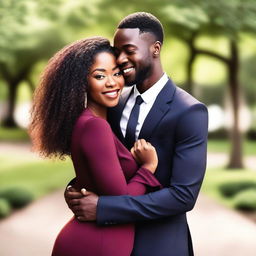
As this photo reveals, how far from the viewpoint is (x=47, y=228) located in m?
10.3

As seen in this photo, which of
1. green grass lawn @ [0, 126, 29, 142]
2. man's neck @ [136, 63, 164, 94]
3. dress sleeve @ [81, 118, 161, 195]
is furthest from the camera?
green grass lawn @ [0, 126, 29, 142]

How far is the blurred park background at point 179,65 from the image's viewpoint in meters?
11.4

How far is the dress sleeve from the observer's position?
265 centimetres

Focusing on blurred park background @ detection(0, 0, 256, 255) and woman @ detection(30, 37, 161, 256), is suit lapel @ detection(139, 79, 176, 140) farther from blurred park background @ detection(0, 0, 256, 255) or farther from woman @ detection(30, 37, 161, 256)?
blurred park background @ detection(0, 0, 256, 255)

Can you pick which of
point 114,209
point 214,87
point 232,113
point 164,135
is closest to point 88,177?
point 114,209

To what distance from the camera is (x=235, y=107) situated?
15891 millimetres

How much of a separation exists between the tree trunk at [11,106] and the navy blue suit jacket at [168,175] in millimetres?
24880

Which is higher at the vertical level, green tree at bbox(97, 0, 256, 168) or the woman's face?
green tree at bbox(97, 0, 256, 168)

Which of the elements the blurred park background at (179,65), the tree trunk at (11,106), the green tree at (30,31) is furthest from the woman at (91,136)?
the tree trunk at (11,106)

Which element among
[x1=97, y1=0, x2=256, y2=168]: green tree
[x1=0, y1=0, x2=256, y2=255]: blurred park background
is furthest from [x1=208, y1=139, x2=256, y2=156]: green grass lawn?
[x1=97, y1=0, x2=256, y2=168]: green tree

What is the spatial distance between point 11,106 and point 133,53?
25.8m

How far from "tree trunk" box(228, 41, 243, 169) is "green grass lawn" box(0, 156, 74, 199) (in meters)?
4.25

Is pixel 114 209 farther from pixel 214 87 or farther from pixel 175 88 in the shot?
pixel 214 87

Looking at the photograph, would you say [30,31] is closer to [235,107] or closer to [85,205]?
[235,107]
